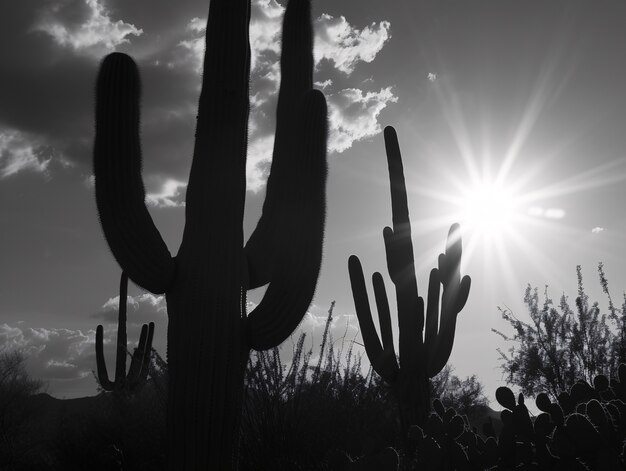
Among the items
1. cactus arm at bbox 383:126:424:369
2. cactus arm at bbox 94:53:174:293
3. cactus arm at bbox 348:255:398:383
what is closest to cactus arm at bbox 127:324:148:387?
cactus arm at bbox 348:255:398:383

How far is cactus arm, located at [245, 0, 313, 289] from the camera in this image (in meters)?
5.34

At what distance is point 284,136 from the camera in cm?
627

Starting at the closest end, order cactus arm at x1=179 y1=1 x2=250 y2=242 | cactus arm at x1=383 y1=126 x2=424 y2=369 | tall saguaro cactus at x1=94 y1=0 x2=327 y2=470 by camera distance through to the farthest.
Answer: tall saguaro cactus at x1=94 y1=0 x2=327 y2=470, cactus arm at x1=179 y1=1 x2=250 y2=242, cactus arm at x1=383 y1=126 x2=424 y2=369

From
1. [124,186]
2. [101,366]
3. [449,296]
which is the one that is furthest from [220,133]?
[101,366]

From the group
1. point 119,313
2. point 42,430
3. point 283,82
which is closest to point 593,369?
point 283,82

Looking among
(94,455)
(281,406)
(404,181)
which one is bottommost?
(94,455)

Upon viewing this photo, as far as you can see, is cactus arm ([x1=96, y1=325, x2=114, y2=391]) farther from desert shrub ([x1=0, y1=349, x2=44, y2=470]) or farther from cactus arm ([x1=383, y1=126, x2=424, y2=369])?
cactus arm ([x1=383, y1=126, x2=424, y2=369])

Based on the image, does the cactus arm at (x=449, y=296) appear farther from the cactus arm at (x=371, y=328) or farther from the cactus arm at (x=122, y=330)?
the cactus arm at (x=122, y=330)

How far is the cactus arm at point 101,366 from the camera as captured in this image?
43.9ft

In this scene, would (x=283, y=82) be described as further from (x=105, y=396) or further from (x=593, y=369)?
(x=105, y=396)

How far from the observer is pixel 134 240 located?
4.90 m

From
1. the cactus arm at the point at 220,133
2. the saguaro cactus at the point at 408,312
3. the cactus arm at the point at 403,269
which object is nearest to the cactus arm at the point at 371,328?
the saguaro cactus at the point at 408,312

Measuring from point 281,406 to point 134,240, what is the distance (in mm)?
2439

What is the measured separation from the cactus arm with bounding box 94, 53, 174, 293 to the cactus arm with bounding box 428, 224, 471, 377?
148 inches
